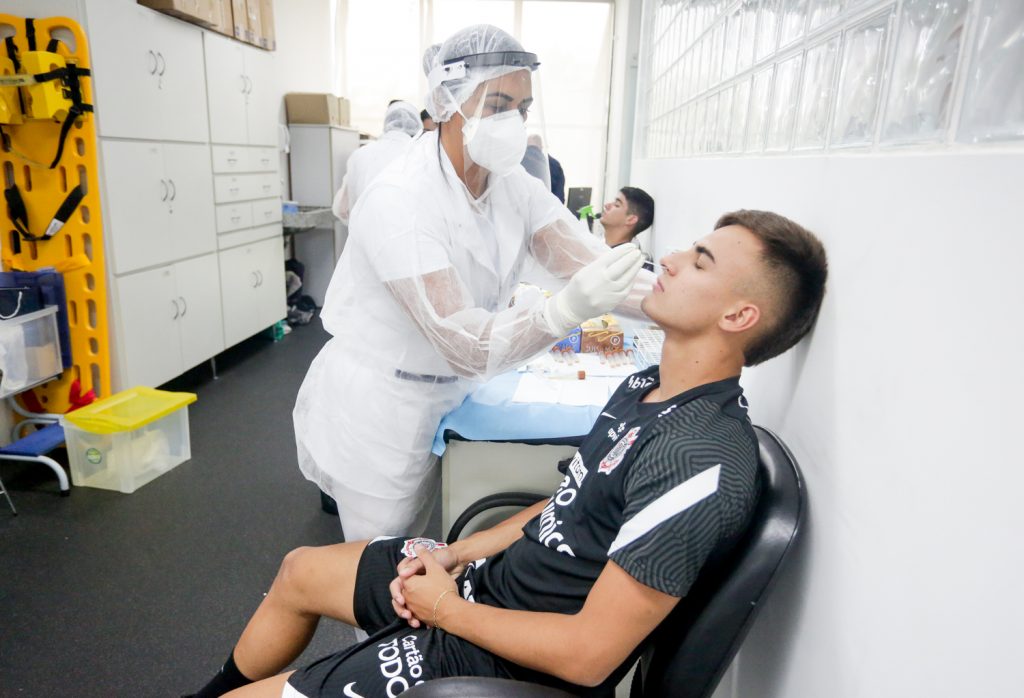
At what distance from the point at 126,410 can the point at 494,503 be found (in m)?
1.92

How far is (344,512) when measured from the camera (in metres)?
1.45

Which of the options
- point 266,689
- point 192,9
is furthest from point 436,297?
point 192,9

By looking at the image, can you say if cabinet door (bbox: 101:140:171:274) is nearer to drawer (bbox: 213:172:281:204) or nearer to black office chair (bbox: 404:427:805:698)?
drawer (bbox: 213:172:281:204)

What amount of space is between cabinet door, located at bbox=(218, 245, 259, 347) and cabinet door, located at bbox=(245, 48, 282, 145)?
2.36ft

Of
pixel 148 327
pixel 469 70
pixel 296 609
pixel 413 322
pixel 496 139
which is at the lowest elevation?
pixel 296 609

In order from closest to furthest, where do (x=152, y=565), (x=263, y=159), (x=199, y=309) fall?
(x=152, y=565) < (x=199, y=309) < (x=263, y=159)

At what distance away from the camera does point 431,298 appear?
3.96ft

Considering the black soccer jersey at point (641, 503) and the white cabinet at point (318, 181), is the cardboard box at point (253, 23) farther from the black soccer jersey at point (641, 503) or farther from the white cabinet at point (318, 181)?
the black soccer jersey at point (641, 503)

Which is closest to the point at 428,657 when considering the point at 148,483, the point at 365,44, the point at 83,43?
the point at 148,483

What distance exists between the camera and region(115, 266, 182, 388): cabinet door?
285 centimetres

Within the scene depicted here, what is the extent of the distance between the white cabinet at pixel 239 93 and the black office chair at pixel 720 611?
3.49m

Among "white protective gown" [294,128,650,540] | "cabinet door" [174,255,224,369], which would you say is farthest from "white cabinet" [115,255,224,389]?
"white protective gown" [294,128,650,540]

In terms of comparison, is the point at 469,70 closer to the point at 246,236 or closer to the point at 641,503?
the point at 641,503

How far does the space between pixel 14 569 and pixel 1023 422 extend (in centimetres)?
250
